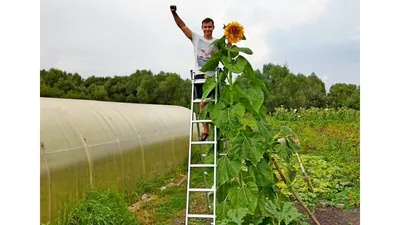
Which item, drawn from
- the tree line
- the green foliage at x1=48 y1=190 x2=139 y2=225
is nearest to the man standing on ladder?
the green foliage at x1=48 y1=190 x2=139 y2=225

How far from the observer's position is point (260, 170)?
2486 millimetres

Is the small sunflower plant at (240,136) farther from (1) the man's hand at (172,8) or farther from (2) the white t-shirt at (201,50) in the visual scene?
(1) the man's hand at (172,8)

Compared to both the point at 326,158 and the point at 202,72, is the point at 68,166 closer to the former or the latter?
the point at 202,72

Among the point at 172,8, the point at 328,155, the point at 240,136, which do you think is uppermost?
the point at 172,8

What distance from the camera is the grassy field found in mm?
3000

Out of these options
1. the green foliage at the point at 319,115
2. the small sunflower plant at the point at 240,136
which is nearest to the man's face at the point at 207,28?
the small sunflower plant at the point at 240,136

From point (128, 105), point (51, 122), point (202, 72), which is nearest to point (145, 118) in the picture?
point (128, 105)

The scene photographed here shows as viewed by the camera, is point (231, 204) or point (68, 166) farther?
point (68, 166)

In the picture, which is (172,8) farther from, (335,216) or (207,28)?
(335,216)

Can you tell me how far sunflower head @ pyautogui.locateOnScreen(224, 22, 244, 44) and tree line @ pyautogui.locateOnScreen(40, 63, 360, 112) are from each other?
295 cm

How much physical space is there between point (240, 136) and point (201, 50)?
1.92ft

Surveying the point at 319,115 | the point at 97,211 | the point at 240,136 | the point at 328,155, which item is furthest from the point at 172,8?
the point at 319,115

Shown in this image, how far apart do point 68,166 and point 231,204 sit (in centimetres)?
118

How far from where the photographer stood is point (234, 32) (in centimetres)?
242
